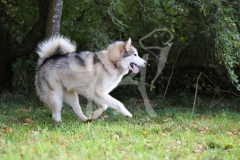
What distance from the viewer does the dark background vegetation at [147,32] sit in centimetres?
912

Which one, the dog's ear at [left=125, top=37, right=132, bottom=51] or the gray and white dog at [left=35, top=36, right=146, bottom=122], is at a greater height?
the dog's ear at [left=125, top=37, right=132, bottom=51]

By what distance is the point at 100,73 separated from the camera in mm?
7336

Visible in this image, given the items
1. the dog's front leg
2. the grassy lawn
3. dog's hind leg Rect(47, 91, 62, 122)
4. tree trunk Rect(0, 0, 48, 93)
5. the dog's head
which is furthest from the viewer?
tree trunk Rect(0, 0, 48, 93)

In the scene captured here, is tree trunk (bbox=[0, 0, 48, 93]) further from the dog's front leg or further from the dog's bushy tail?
the dog's front leg

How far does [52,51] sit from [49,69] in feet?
1.65

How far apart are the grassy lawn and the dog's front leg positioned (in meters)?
0.24

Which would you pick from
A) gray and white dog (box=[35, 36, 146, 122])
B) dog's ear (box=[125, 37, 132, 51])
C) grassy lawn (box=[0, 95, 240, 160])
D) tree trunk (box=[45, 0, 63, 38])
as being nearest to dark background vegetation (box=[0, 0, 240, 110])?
tree trunk (box=[45, 0, 63, 38])

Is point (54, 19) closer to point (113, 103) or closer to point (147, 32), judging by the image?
point (113, 103)

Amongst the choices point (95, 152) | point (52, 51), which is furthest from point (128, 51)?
point (95, 152)

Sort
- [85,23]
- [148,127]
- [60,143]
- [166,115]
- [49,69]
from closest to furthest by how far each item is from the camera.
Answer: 1. [60,143]
2. [148,127]
3. [49,69]
4. [166,115]
5. [85,23]

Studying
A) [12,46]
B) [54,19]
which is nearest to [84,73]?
[54,19]

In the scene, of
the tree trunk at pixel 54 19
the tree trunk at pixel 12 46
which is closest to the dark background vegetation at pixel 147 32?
the tree trunk at pixel 12 46

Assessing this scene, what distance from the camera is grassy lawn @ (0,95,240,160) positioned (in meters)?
4.59

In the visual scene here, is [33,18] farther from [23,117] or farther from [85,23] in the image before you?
A: [23,117]
